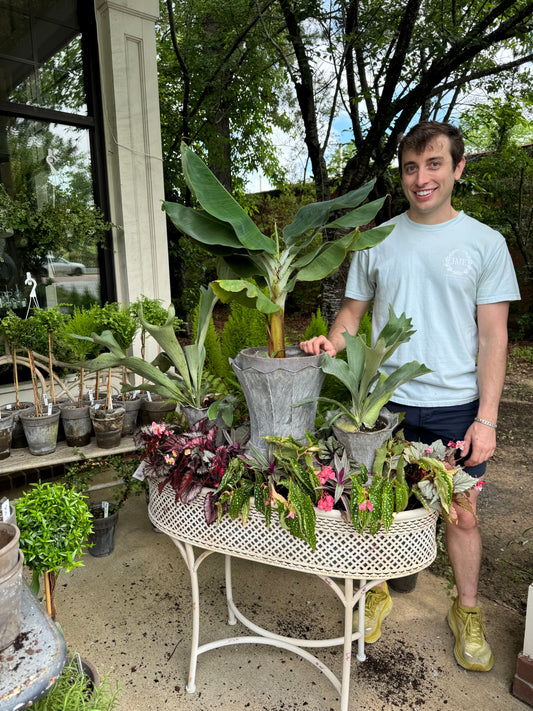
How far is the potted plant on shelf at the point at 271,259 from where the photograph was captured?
4.25ft

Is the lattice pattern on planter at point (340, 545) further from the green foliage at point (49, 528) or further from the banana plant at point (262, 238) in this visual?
the banana plant at point (262, 238)

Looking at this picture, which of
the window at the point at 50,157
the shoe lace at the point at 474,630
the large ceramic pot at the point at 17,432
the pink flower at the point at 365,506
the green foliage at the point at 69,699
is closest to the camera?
the green foliage at the point at 69,699

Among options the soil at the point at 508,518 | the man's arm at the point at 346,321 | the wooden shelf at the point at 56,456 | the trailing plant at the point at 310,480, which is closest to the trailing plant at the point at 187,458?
the trailing plant at the point at 310,480

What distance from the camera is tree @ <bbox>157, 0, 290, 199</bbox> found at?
4586mm

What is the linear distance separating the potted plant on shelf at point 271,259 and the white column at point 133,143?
7.89 feet

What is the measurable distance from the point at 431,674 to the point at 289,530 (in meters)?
0.95

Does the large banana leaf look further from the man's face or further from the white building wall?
the white building wall

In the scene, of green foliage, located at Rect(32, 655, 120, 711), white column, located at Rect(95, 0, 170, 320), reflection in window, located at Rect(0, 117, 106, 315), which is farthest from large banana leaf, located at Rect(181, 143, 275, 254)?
white column, located at Rect(95, 0, 170, 320)

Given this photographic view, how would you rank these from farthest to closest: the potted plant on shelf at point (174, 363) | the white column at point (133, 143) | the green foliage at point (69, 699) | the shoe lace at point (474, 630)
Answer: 1. the white column at point (133, 143)
2. the shoe lace at point (474, 630)
3. the potted plant on shelf at point (174, 363)
4. the green foliage at point (69, 699)

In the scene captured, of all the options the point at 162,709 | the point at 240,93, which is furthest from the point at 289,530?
the point at 240,93

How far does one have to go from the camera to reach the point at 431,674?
1.72m

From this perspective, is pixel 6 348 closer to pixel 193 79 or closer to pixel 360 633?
pixel 360 633

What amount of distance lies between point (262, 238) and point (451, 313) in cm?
77

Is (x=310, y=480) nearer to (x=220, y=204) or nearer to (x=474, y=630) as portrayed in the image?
(x=220, y=204)
